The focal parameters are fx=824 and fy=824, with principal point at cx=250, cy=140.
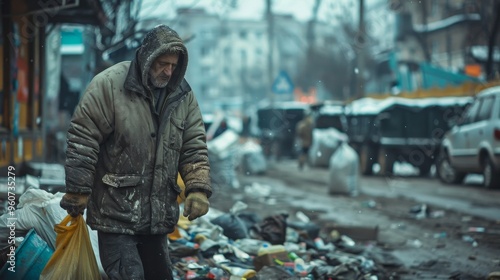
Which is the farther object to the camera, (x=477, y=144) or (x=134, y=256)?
(x=477, y=144)

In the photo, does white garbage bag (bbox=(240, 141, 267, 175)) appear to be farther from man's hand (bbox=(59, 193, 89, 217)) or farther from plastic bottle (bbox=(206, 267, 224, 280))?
man's hand (bbox=(59, 193, 89, 217))

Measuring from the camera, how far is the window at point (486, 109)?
16547mm

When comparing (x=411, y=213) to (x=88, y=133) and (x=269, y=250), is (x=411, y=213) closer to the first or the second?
(x=269, y=250)

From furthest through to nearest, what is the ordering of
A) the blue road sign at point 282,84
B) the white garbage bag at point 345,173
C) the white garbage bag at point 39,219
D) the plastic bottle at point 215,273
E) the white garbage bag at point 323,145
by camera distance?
the blue road sign at point 282,84
the white garbage bag at point 323,145
the white garbage bag at point 345,173
the plastic bottle at point 215,273
the white garbage bag at point 39,219

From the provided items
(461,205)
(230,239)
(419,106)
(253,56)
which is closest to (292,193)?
(461,205)

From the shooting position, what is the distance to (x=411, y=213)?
12.5 m

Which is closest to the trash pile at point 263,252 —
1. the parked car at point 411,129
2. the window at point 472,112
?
the window at point 472,112

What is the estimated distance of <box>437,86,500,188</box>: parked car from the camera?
16.0 metres

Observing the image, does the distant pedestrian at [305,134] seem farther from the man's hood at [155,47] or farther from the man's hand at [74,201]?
the man's hand at [74,201]

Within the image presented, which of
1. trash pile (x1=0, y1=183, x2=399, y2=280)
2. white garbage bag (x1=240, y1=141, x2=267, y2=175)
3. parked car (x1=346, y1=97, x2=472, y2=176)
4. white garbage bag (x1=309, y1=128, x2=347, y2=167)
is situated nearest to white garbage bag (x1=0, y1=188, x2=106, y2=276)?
trash pile (x1=0, y1=183, x2=399, y2=280)

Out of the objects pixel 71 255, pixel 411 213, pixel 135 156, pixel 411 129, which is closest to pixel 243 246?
pixel 71 255

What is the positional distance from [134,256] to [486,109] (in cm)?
1355

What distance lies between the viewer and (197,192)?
461 cm

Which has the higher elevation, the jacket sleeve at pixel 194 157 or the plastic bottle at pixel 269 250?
the jacket sleeve at pixel 194 157
